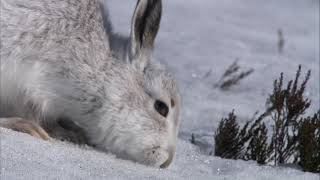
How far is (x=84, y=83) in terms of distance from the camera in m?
4.67

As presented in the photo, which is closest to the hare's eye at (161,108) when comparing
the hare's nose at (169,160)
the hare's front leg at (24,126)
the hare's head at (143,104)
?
the hare's head at (143,104)

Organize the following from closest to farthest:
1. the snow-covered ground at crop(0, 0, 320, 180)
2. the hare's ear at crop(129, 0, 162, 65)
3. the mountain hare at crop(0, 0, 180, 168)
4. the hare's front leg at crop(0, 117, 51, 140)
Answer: the snow-covered ground at crop(0, 0, 320, 180), the hare's front leg at crop(0, 117, 51, 140), the mountain hare at crop(0, 0, 180, 168), the hare's ear at crop(129, 0, 162, 65)

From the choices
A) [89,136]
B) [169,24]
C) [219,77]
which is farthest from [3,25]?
[169,24]

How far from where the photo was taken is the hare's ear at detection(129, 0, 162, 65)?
4.70 m

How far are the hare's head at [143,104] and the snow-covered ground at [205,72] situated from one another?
155 millimetres

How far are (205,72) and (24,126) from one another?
3669mm

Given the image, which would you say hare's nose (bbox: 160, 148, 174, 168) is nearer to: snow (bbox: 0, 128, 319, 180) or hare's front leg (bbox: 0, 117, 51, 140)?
snow (bbox: 0, 128, 319, 180)

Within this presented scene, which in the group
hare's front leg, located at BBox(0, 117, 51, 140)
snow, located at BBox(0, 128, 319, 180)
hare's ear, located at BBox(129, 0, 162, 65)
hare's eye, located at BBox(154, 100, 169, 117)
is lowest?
snow, located at BBox(0, 128, 319, 180)

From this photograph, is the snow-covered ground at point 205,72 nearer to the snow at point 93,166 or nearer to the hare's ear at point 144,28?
the snow at point 93,166

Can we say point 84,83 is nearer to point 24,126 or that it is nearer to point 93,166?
point 24,126

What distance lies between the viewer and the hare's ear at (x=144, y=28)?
4.70 metres

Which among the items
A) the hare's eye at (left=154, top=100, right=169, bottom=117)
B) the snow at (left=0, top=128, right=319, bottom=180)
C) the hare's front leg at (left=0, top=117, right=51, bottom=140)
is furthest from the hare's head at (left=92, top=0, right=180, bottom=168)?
the hare's front leg at (left=0, top=117, right=51, bottom=140)

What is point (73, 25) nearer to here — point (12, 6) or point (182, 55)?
point (12, 6)

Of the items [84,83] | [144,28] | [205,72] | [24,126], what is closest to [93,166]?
[24,126]
